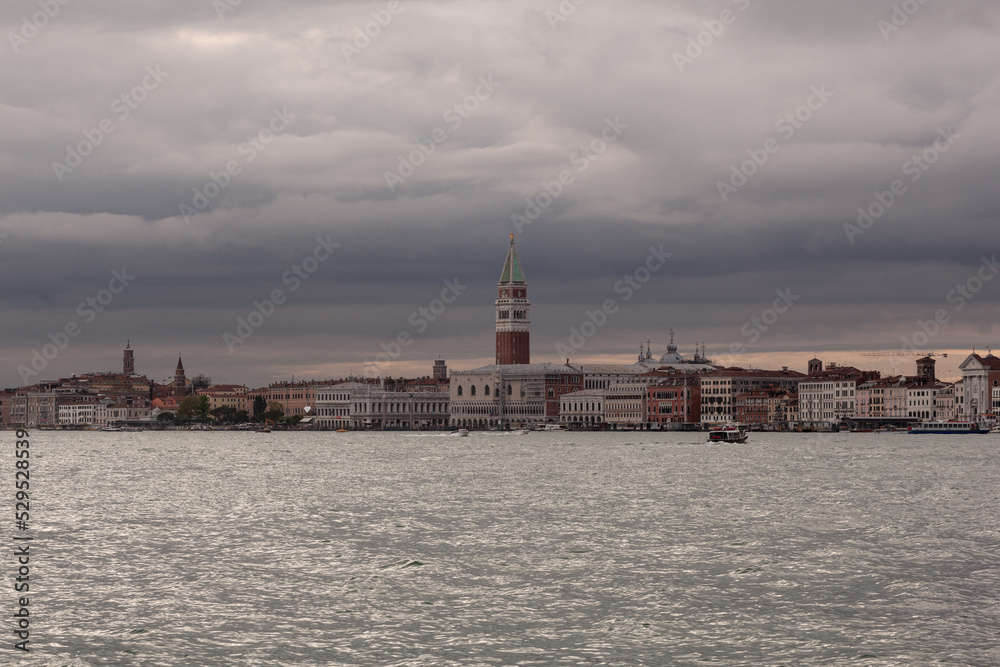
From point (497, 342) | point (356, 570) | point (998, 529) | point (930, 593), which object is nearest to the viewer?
point (930, 593)

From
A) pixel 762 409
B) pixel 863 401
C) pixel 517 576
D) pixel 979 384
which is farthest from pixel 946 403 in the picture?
pixel 517 576

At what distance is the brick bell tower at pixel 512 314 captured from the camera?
194875mm

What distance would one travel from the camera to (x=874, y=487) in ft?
153

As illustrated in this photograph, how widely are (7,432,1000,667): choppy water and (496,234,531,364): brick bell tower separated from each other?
148545 mm

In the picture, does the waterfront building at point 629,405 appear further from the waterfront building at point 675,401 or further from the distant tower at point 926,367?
the distant tower at point 926,367

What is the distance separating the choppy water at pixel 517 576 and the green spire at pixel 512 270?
149368 millimetres

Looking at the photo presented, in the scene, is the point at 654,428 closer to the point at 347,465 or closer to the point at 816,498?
the point at 347,465

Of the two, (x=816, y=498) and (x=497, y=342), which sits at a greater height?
(x=497, y=342)

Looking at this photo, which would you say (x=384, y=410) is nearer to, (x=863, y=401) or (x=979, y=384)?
(x=863, y=401)

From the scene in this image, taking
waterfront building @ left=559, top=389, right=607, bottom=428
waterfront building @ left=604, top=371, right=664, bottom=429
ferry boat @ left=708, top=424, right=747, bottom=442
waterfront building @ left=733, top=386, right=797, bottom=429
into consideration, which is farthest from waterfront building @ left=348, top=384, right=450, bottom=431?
ferry boat @ left=708, top=424, right=747, bottom=442

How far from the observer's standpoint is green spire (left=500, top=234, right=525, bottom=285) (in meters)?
195

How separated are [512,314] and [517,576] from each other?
561 feet

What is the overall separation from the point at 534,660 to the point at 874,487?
32312mm

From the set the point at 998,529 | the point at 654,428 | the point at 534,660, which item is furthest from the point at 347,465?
the point at 654,428
